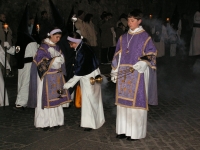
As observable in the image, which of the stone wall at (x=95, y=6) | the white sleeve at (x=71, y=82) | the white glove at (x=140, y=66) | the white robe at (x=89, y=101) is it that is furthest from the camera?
the stone wall at (x=95, y=6)

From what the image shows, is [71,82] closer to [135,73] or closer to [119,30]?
[135,73]

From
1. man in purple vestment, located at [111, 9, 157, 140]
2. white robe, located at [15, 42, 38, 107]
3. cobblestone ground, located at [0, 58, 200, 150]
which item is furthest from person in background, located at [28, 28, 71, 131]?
white robe, located at [15, 42, 38, 107]

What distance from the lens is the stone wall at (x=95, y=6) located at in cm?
1224

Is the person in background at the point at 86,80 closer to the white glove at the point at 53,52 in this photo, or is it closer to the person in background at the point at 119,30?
the white glove at the point at 53,52

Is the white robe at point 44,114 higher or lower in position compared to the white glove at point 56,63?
lower

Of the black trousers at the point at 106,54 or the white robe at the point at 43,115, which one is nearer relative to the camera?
the white robe at the point at 43,115

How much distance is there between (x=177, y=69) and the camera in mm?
14203

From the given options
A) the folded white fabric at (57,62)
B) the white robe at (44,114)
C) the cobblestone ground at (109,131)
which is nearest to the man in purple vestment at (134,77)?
the cobblestone ground at (109,131)

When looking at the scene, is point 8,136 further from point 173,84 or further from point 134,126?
point 173,84

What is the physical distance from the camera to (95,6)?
16.7m

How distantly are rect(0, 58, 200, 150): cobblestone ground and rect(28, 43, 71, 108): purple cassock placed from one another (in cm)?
59

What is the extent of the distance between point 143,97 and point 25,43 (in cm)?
329

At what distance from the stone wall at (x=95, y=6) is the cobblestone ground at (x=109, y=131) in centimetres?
396

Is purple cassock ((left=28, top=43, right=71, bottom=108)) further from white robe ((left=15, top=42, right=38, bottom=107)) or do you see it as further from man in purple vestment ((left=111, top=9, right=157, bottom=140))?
white robe ((left=15, top=42, right=38, bottom=107))
